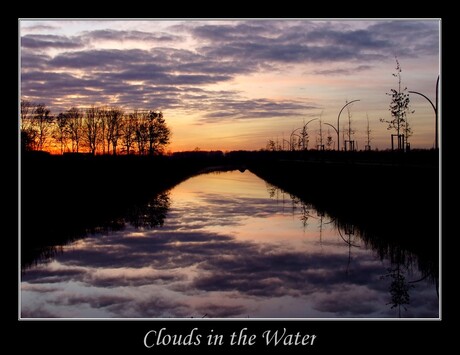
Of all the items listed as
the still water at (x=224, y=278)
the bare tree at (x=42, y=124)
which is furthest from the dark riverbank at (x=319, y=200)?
the bare tree at (x=42, y=124)

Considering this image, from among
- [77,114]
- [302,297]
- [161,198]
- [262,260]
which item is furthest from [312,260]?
[77,114]

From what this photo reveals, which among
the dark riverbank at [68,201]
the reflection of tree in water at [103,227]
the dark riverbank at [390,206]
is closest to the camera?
the reflection of tree in water at [103,227]

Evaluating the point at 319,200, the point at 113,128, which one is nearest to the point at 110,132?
the point at 113,128

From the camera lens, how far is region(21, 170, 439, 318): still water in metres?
12.9

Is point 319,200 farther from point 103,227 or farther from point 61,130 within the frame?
point 61,130

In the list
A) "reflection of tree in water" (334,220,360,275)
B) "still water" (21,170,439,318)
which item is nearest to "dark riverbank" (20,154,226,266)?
"still water" (21,170,439,318)

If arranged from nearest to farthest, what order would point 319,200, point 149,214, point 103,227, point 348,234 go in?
point 348,234
point 103,227
point 149,214
point 319,200

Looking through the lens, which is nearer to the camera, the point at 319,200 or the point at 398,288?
the point at 398,288

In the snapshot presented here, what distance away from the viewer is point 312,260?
1853 cm

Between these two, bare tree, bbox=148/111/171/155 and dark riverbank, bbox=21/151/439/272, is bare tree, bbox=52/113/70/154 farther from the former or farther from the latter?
dark riverbank, bbox=21/151/439/272

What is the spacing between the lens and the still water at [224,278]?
42.3 feet

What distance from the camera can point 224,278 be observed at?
15.7 metres

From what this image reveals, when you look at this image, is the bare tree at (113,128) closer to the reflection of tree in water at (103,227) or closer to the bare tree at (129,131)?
the bare tree at (129,131)
